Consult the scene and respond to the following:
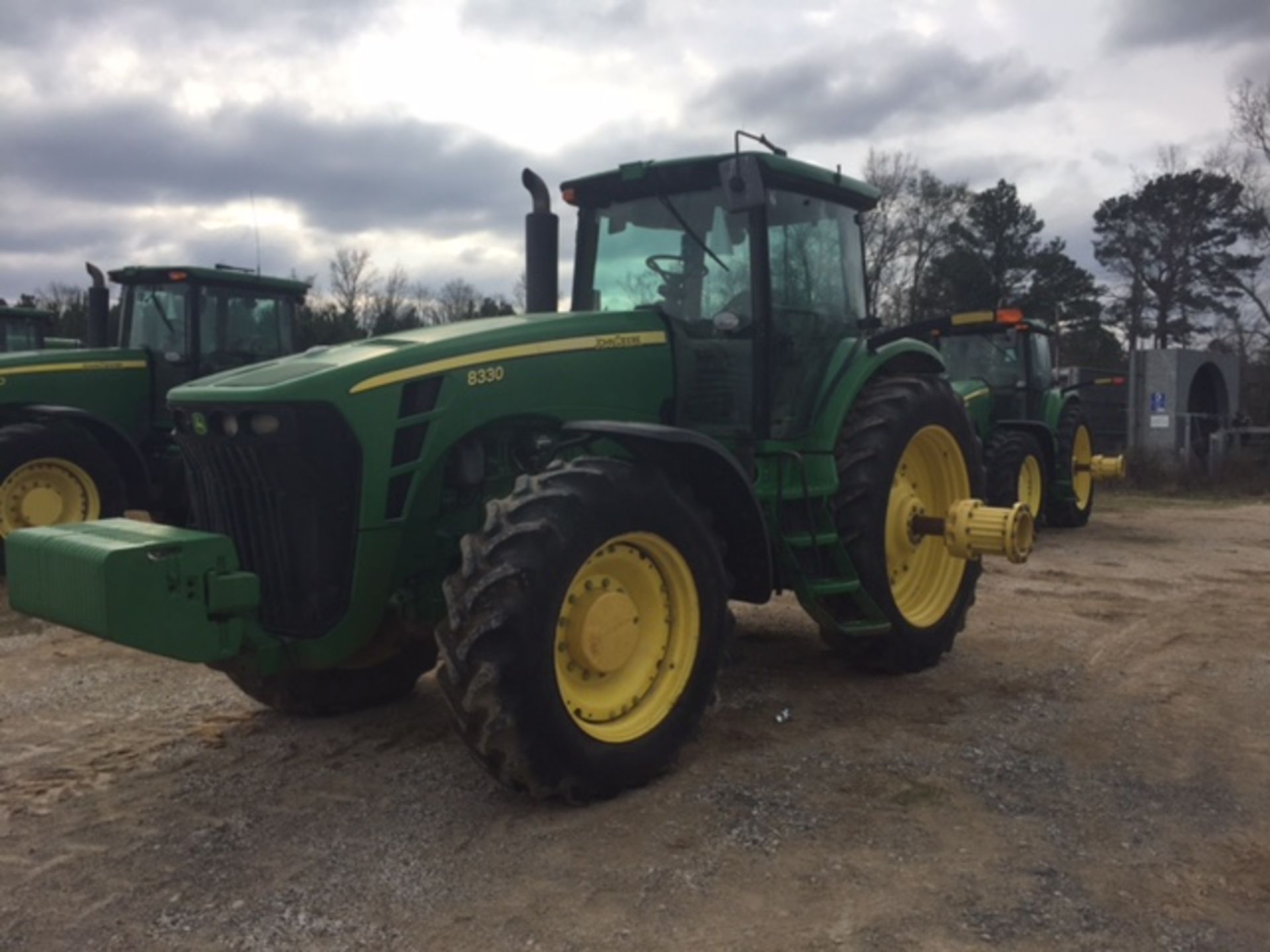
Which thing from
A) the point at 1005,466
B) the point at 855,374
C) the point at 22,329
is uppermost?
the point at 22,329

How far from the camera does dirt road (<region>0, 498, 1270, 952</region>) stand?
313 centimetres

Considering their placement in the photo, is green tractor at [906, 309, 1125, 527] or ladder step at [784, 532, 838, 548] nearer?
ladder step at [784, 532, 838, 548]

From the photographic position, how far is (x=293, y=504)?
12.6 ft

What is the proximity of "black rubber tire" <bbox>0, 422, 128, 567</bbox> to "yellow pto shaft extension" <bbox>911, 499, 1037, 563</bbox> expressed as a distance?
658cm

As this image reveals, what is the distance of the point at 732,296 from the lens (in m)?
4.98

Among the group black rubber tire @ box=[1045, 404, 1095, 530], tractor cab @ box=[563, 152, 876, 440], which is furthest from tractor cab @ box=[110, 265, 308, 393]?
black rubber tire @ box=[1045, 404, 1095, 530]

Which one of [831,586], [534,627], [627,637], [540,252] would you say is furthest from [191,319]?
[534,627]

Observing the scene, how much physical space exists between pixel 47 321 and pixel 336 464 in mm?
12235

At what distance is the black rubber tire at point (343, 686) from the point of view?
4801 millimetres

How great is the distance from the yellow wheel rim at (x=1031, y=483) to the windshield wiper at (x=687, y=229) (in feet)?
26.7

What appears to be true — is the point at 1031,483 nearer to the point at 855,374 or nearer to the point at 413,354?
the point at 855,374

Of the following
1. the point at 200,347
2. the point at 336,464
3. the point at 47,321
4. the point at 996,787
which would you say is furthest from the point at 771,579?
the point at 47,321

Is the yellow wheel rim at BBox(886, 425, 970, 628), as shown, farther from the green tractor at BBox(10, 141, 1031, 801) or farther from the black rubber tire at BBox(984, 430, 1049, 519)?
the black rubber tire at BBox(984, 430, 1049, 519)

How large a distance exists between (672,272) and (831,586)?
1593 mm
